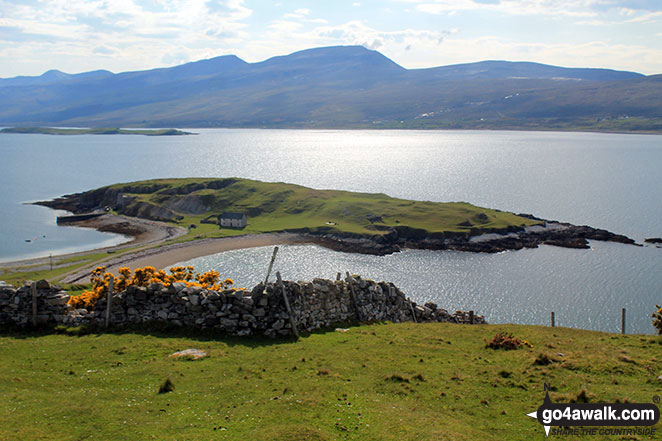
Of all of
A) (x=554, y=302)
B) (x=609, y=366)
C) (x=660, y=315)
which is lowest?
(x=554, y=302)

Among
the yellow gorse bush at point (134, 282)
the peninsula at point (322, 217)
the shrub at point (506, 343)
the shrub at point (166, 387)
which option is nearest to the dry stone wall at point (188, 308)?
the yellow gorse bush at point (134, 282)

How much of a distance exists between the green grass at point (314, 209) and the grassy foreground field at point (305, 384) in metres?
96.0

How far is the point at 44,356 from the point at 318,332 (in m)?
12.2

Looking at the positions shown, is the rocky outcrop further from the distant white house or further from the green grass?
the distant white house

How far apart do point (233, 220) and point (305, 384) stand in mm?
114183

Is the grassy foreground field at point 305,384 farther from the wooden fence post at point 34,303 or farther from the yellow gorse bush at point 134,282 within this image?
the yellow gorse bush at point 134,282

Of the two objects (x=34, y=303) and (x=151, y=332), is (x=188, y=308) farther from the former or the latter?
(x=34, y=303)

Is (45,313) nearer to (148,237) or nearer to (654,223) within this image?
(148,237)

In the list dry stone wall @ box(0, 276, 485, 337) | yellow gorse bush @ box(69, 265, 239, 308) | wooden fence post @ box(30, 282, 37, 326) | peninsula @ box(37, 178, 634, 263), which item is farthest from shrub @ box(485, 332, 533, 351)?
peninsula @ box(37, 178, 634, 263)

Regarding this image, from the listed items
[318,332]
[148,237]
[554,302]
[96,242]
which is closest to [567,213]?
[554,302]

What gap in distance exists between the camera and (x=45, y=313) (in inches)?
961

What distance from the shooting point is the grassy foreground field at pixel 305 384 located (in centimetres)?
1397

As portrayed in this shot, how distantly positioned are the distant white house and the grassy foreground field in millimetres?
105195

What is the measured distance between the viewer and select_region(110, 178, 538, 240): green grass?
123000 mm
